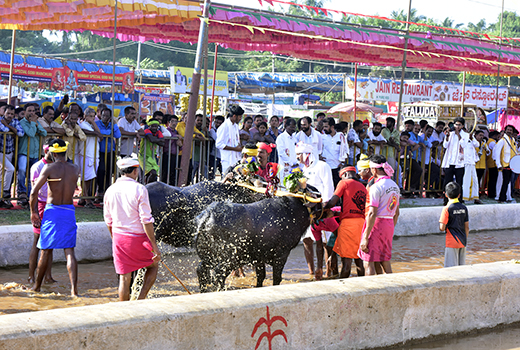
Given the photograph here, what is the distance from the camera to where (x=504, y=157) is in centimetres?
1528

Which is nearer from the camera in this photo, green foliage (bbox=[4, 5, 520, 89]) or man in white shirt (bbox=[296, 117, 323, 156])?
man in white shirt (bbox=[296, 117, 323, 156])

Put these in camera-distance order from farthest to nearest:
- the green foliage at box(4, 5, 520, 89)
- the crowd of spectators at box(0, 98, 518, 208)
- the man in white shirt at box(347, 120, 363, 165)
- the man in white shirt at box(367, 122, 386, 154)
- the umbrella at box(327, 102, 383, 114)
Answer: the green foliage at box(4, 5, 520, 89) < the umbrella at box(327, 102, 383, 114) < the man in white shirt at box(367, 122, 386, 154) < the man in white shirt at box(347, 120, 363, 165) < the crowd of spectators at box(0, 98, 518, 208)

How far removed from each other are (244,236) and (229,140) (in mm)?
5165

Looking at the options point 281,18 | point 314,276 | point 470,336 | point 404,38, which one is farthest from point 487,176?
point 470,336

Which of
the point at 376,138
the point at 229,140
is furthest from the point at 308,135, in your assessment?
the point at 376,138

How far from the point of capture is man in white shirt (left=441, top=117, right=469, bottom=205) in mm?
14078

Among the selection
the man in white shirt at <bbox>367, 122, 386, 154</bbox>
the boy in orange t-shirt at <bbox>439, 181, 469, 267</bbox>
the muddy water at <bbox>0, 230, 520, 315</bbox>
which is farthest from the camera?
the man in white shirt at <bbox>367, 122, 386, 154</bbox>

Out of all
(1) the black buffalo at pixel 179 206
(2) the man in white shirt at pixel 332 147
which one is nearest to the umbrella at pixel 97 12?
(1) the black buffalo at pixel 179 206

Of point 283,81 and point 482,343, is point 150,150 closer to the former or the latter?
point 482,343

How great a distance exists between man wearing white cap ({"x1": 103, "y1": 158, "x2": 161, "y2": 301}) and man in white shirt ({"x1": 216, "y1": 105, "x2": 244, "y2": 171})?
17.7ft

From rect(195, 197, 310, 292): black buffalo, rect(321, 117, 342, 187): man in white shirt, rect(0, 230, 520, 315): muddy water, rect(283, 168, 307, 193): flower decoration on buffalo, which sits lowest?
rect(0, 230, 520, 315): muddy water

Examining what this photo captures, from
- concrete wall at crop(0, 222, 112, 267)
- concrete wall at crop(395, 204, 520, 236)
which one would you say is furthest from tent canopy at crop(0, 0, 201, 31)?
concrete wall at crop(395, 204, 520, 236)

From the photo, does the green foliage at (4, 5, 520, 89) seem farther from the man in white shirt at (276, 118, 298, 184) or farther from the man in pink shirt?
the man in pink shirt

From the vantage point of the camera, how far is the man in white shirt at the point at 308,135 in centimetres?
1180
